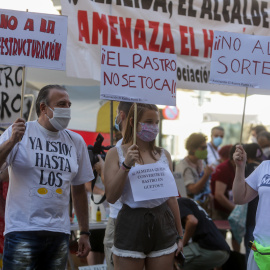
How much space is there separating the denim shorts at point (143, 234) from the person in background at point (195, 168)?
3.17 metres

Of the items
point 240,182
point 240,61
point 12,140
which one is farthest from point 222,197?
point 12,140

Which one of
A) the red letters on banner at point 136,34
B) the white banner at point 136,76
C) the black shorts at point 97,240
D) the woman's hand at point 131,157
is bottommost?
the black shorts at point 97,240

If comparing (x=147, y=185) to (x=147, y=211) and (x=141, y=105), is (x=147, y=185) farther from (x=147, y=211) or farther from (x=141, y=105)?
(x=141, y=105)

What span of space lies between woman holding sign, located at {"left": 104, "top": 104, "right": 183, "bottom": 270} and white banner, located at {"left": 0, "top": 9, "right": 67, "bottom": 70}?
2.57 ft

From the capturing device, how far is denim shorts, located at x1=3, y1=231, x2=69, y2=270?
3.33 meters

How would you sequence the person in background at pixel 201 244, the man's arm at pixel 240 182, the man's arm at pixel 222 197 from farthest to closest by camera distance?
1. the man's arm at pixel 222 197
2. the person in background at pixel 201 244
3. the man's arm at pixel 240 182

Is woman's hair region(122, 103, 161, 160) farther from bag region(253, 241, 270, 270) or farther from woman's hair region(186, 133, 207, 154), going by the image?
woman's hair region(186, 133, 207, 154)

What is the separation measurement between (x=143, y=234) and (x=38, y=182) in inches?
30.8

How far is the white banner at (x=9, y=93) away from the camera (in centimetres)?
564

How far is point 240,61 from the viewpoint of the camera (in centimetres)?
439

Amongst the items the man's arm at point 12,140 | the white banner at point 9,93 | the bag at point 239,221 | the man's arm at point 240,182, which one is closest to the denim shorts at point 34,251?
the man's arm at point 12,140

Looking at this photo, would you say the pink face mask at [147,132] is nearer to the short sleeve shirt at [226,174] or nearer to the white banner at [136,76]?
the white banner at [136,76]

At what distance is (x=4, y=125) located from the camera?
563 cm

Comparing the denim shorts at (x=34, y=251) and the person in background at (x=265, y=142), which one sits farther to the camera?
the person in background at (x=265, y=142)
